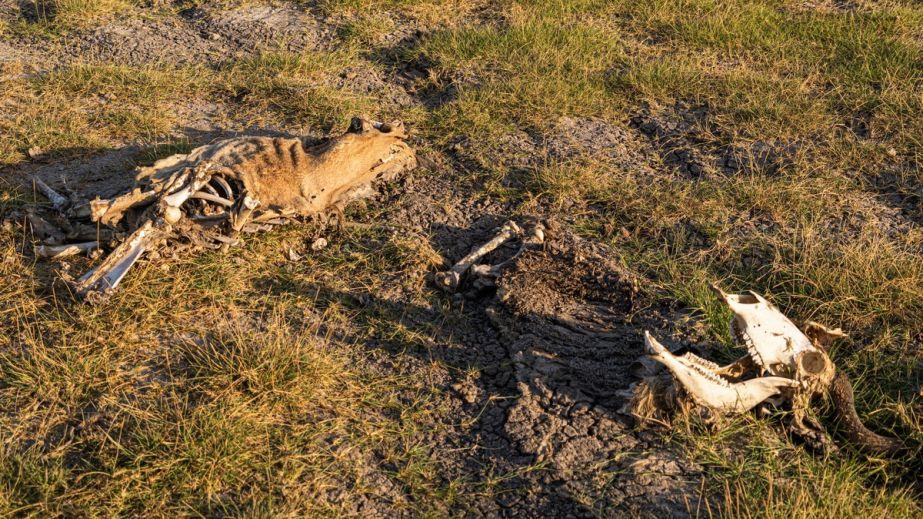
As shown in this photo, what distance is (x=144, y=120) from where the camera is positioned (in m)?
5.01

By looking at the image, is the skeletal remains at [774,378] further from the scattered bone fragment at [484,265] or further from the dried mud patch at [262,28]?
the dried mud patch at [262,28]

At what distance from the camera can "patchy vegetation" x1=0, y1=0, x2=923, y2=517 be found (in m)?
3.06

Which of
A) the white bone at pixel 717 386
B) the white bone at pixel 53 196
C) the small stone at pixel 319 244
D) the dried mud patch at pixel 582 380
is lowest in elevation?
the dried mud patch at pixel 582 380

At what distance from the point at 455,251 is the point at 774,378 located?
5.72ft

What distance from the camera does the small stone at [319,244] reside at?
425 cm

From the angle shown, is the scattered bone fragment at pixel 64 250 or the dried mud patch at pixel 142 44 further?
the dried mud patch at pixel 142 44

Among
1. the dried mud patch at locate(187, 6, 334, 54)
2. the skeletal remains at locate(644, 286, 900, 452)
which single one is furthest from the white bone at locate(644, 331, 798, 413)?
the dried mud patch at locate(187, 6, 334, 54)

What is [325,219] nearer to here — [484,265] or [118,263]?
[484,265]

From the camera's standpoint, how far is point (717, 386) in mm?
3152

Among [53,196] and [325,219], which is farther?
[325,219]

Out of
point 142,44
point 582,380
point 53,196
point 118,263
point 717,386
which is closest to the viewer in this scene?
point 717,386

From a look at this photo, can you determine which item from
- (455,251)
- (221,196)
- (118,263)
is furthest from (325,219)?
(118,263)

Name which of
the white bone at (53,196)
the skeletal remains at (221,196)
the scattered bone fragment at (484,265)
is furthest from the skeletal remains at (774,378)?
the white bone at (53,196)

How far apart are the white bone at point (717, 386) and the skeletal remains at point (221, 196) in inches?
78.1
